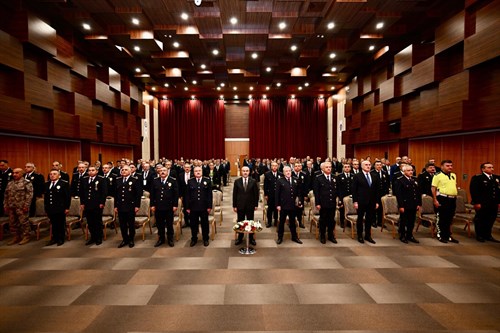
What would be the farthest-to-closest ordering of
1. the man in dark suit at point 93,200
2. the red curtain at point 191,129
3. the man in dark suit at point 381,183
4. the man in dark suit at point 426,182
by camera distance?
1. the red curtain at point 191,129
2. the man in dark suit at point 381,183
3. the man in dark suit at point 426,182
4. the man in dark suit at point 93,200

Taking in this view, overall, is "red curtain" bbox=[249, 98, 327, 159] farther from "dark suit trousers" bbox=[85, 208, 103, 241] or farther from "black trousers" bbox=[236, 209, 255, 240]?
"dark suit trousers" bbox=[85, 208, 103, 241]

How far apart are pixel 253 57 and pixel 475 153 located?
845 centimetres

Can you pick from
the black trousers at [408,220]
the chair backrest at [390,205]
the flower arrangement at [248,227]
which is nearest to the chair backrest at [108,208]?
the flower arrangement at [248,227]

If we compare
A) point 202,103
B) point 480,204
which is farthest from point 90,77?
point 480,204

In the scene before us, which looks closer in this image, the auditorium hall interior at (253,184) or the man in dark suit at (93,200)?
the auditorium hall interior at (253,184)

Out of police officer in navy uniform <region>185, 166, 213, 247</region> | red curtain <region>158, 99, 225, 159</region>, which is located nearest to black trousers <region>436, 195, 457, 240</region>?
police officer in navy uniform <region>185, 166, 213, 247</region>

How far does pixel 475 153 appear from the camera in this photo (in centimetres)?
847

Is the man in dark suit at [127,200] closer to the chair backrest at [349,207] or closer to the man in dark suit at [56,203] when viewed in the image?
the man in dark suit at [56,203]

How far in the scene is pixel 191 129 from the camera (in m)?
20.1

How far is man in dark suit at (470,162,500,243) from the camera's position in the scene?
18.0 ft

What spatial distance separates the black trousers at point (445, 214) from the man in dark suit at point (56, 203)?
24.4 feet

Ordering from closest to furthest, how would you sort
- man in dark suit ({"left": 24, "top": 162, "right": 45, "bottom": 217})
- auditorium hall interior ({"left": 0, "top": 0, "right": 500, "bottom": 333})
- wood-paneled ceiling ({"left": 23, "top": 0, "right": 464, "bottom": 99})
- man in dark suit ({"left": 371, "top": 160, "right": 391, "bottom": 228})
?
auditorium hall interior ({"left": 0, "top": 0, "right": 500, "bottom": 333}) < man in dark suit ({"left": 24, "top": 162, "right": 45, "bottom": 217}) < man in dark suit ({"left": 371, "top": 160, "right": 391, "bottom": 228}) < wood-paneled ceiling ({"left": 23, "top": 0, "right": 464, "bottom": 99})

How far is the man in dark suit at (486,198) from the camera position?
550 cm

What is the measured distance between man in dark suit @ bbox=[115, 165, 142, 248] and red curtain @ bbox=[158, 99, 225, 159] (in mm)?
14717
